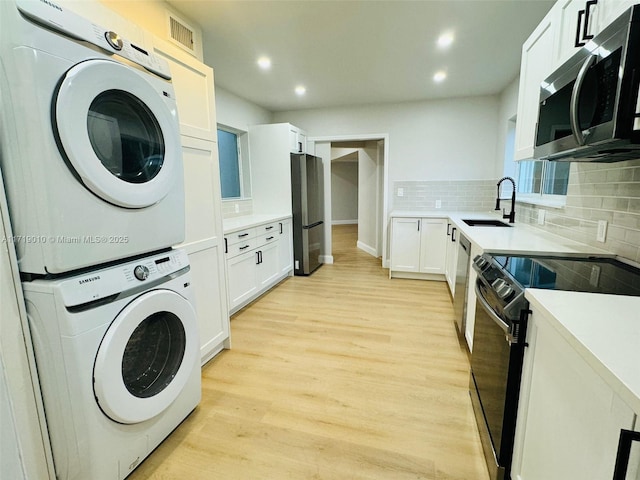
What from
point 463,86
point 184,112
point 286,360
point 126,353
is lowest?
point 286,360

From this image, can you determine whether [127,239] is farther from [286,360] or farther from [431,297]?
[431,297]

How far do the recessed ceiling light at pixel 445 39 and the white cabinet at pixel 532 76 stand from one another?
730 mm

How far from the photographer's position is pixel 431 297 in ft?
11.4

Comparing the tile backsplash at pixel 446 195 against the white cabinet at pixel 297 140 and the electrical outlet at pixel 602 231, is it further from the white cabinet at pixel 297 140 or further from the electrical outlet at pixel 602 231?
the electrical outlet at pixel 602 231

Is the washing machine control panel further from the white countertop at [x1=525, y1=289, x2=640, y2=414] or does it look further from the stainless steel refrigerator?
the stainless steel refrigerator

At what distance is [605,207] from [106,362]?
7.92ft

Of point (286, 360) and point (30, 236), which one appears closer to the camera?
point (30, 236)

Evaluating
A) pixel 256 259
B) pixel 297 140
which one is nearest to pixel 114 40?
pixel 256 259

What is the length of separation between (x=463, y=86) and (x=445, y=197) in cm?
143

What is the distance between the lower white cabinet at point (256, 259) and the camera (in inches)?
116

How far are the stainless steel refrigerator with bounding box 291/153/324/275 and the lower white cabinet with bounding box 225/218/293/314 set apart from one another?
0.14 meters

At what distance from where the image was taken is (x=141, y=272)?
4.21 feet

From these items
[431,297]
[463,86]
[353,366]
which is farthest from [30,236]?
[463,86]

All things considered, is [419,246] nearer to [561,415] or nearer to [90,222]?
[561,415]
